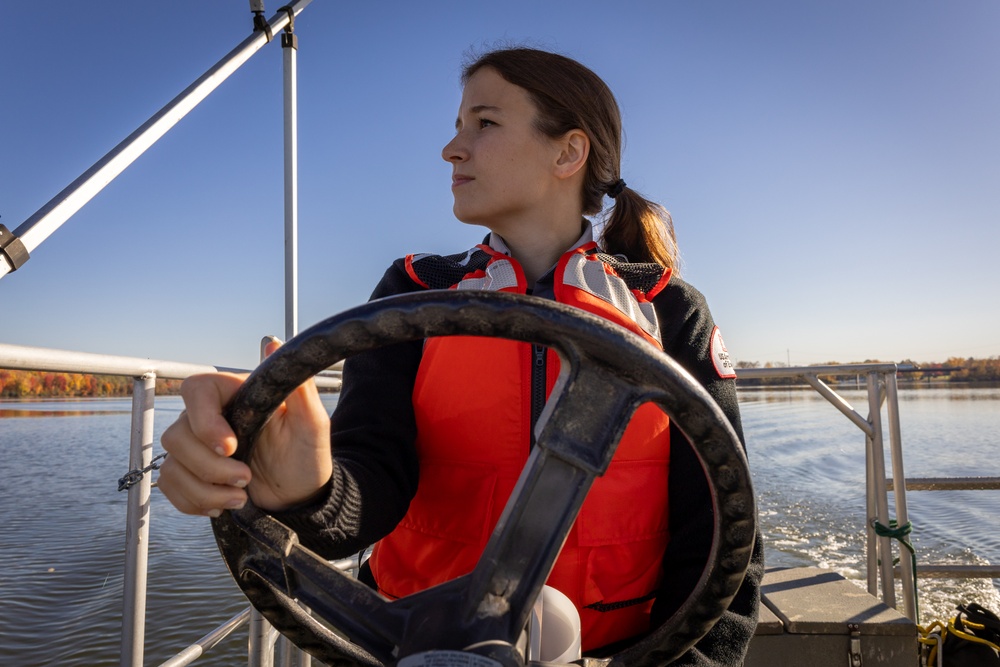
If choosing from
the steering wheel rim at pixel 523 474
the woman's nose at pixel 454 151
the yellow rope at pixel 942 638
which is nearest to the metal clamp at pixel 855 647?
the yellow rope at pixel 942 638

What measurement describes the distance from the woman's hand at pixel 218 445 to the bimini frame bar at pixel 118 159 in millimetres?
1173

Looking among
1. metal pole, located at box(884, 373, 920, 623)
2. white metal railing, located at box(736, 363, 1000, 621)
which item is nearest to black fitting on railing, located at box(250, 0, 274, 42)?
white metal railing, located at box(736, 363, 1000, 621)

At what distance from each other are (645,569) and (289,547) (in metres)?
0.78

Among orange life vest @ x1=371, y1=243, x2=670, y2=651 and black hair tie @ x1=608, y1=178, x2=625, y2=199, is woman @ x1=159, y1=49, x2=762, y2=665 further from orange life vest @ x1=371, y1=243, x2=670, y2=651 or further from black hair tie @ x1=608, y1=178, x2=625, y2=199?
black hair tie @ x1=608, y1=178, x2=625, y2=199

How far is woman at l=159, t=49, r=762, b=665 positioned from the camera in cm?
117

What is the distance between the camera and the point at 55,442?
15.9 meters

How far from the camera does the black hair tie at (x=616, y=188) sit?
1764 millimetres

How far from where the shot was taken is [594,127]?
1657 mm

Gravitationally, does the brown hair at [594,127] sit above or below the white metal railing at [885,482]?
above

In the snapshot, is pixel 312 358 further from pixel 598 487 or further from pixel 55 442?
pixel 55 442

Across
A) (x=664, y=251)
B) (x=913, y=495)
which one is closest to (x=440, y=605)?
(x=664, y=251)

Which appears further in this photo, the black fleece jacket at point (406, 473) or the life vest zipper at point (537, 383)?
the life vest zipper at point (537, 383)

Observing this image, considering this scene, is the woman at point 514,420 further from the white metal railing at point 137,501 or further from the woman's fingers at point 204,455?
the white metal railing at point 137,501

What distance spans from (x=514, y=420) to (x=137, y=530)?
986 mm
